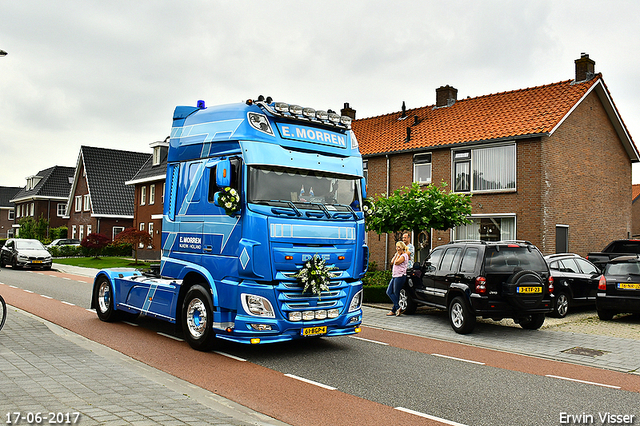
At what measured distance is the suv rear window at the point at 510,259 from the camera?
1078 centimetres

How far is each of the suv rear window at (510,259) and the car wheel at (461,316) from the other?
0.89m

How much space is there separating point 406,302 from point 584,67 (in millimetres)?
14796

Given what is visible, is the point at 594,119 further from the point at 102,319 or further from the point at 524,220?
the point at 102,319

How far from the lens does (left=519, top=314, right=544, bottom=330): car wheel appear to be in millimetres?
11508

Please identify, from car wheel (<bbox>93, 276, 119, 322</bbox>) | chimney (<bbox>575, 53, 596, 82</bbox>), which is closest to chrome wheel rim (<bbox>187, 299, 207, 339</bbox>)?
car wheel (<bbox>93, 276, 119, 322</bbox>)

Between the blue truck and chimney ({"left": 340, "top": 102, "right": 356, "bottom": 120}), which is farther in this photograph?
chimney ({"left": 340, "top": 102, "right": 356, "bottom": 120})

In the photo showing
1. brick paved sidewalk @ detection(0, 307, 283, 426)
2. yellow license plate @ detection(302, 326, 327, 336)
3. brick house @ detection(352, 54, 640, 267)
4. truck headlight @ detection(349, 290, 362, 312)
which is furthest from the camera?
brick house @ detection(352, 54, 640, 267)

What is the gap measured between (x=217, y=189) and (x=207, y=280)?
1.42 meters

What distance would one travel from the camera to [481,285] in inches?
418

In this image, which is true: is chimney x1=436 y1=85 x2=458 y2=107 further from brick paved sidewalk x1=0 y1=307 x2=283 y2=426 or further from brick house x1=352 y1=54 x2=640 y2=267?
brick paved sidewalk x1=0 y1=307 x2=283 y2=426

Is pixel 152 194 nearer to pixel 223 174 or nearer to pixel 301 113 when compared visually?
pixel 301 113

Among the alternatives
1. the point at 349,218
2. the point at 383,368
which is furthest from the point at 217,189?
the point at 383,368

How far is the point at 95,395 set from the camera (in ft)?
17.9

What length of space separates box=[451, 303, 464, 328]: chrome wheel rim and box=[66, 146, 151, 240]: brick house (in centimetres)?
4228
